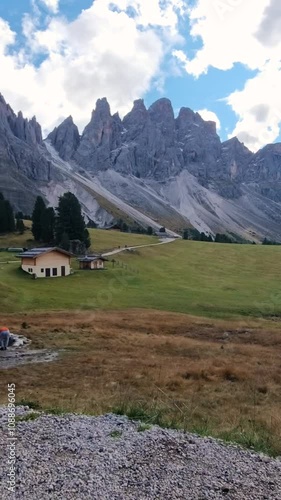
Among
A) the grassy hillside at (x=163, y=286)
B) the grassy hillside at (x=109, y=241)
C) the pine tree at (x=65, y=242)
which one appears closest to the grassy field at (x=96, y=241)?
the grassy hillside at (x=109, y=241)

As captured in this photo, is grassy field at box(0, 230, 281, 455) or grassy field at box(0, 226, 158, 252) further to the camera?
grassy field at box(0, 226, 158, 252)

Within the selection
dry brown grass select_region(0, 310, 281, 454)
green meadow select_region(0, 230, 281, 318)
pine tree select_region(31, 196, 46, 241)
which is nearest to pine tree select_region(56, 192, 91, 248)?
pine tree select_region(31, 196, 46, 241)

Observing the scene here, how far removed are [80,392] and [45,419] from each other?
20.9 feet

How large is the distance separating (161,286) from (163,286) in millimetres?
396

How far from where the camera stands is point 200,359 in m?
28.5

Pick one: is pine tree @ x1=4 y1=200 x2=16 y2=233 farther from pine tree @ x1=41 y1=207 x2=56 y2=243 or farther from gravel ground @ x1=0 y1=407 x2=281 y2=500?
gravel ground @ x1=0 y1=407 x2=281 y2=500

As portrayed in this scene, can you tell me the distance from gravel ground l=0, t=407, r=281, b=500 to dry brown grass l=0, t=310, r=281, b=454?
1.92m

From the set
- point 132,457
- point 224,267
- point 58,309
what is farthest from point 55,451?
point 224,267

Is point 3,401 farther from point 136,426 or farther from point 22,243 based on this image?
point 22,243

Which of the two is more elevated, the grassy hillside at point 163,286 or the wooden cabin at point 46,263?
the wooden cabin at point 46,263

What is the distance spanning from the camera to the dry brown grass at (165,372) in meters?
16.1

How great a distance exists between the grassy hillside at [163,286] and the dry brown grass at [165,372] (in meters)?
12.0

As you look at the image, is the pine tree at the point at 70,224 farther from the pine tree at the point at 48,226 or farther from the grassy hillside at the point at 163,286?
the grassy hillside at the point at 163,286

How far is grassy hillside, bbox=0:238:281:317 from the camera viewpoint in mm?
54781
